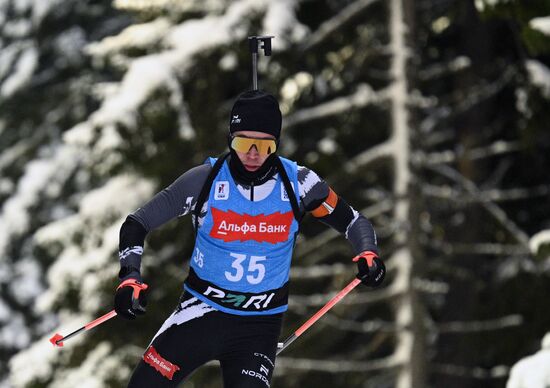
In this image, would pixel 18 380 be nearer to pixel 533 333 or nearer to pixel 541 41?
pixel 533 333

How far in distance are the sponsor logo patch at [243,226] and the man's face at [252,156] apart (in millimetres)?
226

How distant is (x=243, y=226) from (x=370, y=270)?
606mm

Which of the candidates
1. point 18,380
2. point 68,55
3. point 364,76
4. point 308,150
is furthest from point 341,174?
point 68,55

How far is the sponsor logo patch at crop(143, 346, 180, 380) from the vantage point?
5668 mm

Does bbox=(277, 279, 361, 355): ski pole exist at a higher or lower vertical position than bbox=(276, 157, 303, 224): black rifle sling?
lower

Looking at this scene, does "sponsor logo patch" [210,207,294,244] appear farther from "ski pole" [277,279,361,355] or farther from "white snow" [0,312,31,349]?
"white snow" [0,312,31,349]

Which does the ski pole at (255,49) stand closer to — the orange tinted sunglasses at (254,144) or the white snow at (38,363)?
the orange tinted sunglasses at (254,144)

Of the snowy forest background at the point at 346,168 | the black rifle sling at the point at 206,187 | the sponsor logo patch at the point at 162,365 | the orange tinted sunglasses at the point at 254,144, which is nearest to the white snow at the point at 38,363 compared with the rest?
the snowy forest background at the point at 346,168

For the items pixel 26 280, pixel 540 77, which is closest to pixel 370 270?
pixel 540 77

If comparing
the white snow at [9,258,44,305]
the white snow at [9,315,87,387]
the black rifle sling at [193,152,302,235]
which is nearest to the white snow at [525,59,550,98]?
the white snow at [9,315,87,387]

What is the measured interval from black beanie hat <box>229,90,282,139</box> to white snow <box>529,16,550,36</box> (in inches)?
112

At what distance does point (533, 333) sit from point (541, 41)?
520 centimetres

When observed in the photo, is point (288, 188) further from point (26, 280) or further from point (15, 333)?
point (15, 333)

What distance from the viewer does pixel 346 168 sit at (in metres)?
11.5
